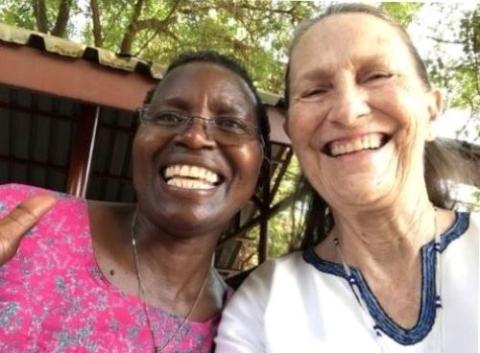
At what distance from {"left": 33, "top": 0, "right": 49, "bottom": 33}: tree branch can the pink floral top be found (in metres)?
7.51

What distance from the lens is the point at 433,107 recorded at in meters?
1.75

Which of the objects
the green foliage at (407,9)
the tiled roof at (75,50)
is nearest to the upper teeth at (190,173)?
the tiled roof at (75,50)

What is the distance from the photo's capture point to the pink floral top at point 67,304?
1617mm

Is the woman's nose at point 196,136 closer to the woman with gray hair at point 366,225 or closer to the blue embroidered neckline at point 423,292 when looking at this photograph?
the woman with gray hair at point 366,225

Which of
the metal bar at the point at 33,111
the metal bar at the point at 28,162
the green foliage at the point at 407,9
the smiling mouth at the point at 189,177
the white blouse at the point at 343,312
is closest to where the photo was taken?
the white blouse at the point at 343,312

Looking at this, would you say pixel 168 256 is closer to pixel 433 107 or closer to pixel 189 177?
pixel 189 177

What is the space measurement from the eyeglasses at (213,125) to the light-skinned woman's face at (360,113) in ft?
0.75

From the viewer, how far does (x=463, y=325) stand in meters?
1.56

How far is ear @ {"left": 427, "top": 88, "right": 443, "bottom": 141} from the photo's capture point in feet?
5.70

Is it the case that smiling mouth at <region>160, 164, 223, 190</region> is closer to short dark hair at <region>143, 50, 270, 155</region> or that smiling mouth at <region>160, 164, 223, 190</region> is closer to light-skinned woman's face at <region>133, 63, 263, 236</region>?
light-skinned woman's face at <region>133, 63, 263, 236</region>

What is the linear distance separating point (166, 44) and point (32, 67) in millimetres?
5903

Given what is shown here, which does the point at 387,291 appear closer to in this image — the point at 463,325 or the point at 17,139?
the point at 463,325

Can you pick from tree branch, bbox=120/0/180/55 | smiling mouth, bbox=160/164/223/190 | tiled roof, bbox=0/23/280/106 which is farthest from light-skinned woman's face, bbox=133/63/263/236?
tree branch, bbox=120/0/180/55

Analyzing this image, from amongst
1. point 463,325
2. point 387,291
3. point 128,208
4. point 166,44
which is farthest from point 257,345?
point 166,44
